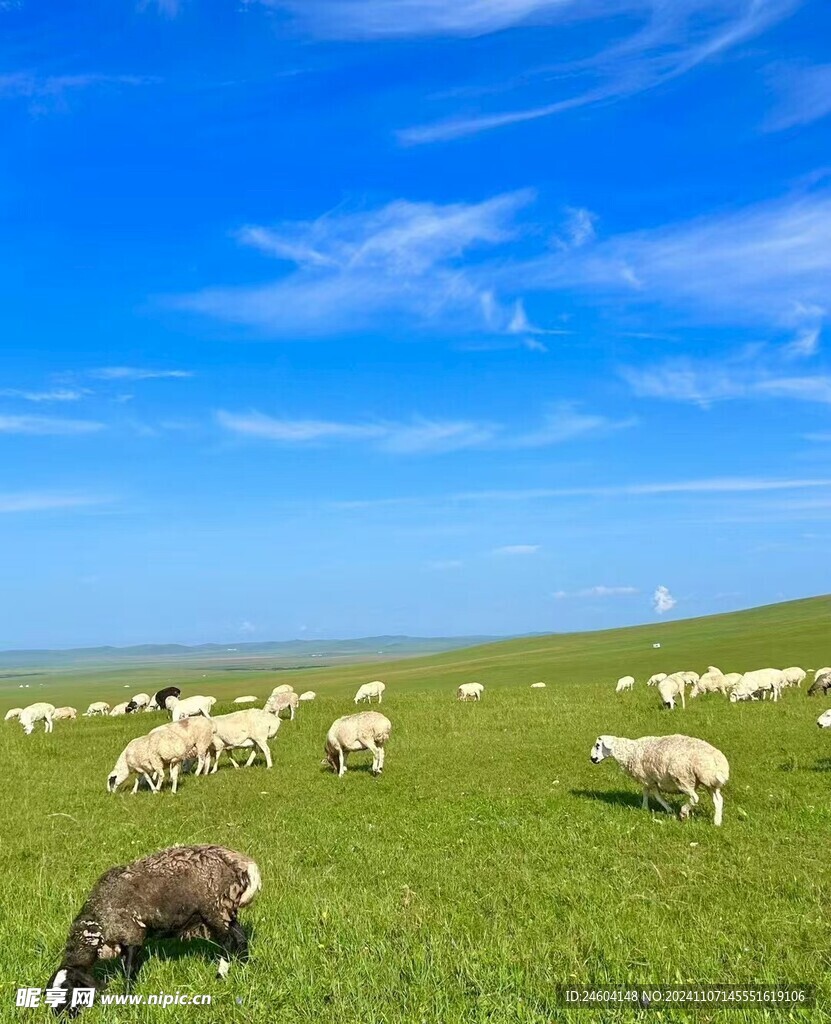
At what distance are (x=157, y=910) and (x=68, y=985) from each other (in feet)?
3.22

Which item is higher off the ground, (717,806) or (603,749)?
(603,749)

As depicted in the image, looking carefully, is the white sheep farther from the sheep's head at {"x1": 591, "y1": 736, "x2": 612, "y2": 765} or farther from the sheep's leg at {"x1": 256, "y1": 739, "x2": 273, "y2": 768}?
→ the sheep's leg at {"x1": 256, "y1": 739, "x2": 273, "y2": 768}

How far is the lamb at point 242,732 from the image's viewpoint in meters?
23.3

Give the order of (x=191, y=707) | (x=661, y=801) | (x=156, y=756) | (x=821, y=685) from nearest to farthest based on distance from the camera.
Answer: (x=661, y=801)
(x=156, y=756)
(x=191, y=707)
(x=821, y=685)

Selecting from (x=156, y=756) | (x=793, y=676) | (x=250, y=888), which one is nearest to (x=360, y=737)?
(x=156, y=756)

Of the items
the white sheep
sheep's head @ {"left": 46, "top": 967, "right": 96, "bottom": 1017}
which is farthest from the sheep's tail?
the white sheep

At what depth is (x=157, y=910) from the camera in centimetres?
774

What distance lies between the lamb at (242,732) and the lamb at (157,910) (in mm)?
15565

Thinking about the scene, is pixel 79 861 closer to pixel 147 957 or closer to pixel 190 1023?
pixel 147 957

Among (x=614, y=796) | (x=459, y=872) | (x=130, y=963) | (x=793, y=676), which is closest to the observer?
(x=130, y=963)

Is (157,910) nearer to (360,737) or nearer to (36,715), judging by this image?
(360,737)

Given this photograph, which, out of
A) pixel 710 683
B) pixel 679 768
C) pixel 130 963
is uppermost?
pixel 130 963

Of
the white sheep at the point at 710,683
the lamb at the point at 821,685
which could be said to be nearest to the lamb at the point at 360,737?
the white sheep at the point at 710,683

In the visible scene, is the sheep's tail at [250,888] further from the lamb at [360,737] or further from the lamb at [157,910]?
the lamb at [360,737]
